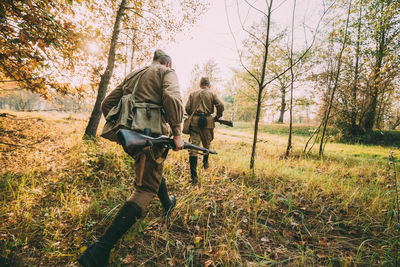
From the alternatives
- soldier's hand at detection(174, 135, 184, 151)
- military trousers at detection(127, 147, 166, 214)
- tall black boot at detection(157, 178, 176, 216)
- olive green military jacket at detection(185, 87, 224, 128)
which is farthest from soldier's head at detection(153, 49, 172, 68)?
olive green military jacket at detection(185, 87, 224, 128)

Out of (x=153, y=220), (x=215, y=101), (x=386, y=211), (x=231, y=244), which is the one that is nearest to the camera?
(x=231, y=244)

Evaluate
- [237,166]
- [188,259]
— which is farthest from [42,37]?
[237,166]

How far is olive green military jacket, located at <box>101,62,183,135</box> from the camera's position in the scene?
5.94ft

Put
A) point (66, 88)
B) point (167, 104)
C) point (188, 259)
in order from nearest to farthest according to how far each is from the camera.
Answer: point (188, 259)
point (167, 104)
point (66, 88)

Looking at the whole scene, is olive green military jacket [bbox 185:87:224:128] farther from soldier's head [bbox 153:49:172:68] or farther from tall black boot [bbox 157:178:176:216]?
tall black boot [bbox 157:178:176:216]

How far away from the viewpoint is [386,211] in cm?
251

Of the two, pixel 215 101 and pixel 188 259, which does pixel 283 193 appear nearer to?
pixel 188 259

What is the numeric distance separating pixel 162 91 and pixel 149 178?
1.02 metres

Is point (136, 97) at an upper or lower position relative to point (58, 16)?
lower

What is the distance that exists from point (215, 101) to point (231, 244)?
2926mm

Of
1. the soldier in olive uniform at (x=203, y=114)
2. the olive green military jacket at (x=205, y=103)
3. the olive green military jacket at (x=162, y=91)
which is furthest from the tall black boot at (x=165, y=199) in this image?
the olive green military jacket at (x=205, y=103)

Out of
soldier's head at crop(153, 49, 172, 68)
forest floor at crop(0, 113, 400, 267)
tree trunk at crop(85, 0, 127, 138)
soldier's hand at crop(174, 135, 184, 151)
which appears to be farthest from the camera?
tree trunk at crop(85, 0, 127, 138)

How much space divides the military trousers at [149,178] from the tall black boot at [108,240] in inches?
3.9

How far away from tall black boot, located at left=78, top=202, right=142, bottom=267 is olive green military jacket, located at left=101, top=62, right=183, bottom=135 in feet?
3.02
